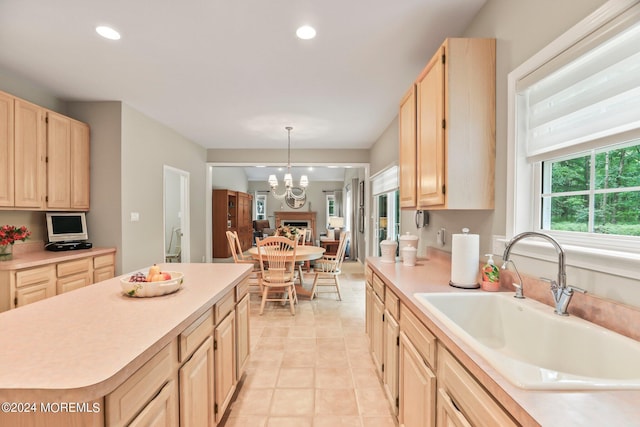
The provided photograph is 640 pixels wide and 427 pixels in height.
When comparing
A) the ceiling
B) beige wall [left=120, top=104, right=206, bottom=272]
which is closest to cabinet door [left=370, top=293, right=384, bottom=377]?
the ceiling

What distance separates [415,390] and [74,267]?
3.30 meters

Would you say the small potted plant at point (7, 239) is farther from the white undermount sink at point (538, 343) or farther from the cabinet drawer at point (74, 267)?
the white undermount sink at point (538, 343)

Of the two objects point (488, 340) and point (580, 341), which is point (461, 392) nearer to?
point (580, 341)

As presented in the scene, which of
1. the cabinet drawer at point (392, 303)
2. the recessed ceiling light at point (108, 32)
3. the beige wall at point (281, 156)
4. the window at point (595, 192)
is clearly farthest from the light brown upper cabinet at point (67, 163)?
the window at point (595, 192)

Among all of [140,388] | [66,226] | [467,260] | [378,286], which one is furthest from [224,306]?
[66,226]

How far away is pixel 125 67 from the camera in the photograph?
9.07 feet

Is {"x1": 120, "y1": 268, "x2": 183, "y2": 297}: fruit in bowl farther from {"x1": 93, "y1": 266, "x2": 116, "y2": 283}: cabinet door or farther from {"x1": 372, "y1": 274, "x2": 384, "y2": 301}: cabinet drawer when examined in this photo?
{"x1": 93, "y1": 266, "x2": 116, "y2": 283}: cabinet door

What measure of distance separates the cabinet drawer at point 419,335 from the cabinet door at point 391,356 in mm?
138

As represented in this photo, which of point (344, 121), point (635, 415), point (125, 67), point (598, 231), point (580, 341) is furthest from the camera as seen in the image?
point (344, 121)

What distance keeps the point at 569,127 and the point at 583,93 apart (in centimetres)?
14

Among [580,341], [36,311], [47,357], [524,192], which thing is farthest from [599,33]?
[36,311]

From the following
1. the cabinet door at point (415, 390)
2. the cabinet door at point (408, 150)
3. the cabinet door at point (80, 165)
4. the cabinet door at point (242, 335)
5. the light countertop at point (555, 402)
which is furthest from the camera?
the cabinet door at point (80, 165)

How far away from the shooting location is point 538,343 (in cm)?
118

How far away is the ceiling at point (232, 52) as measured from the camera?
6.45 ft
